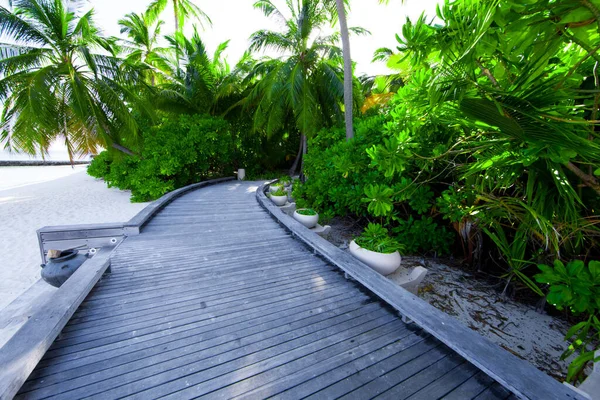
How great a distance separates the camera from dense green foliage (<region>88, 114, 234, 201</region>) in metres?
9.94

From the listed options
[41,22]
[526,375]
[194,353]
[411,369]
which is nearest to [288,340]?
[194,353]

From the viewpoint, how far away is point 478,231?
4.07 meters

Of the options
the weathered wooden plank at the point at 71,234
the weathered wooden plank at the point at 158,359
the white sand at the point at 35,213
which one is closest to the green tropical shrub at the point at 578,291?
the weathered wooden plank at the point at 158,359

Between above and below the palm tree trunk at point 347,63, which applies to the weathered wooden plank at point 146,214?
below

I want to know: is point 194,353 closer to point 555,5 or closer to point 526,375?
point 526,375

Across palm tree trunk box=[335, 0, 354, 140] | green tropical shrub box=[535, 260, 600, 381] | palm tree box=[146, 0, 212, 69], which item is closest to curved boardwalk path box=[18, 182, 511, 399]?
green tropical shrub box=[535, 260, 600, 381]

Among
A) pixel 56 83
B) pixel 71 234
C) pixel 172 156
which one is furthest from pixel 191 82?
pixel 71 234

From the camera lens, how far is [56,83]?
26.0 feet

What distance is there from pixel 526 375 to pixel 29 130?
11366 mm

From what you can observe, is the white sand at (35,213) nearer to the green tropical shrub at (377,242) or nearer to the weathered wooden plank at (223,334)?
the weathered wooden plank at (223,334)

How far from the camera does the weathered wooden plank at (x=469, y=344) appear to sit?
4.84ft

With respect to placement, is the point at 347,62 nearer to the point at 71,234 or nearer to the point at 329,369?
the point at 71,234

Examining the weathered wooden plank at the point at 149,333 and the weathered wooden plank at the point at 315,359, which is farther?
the weathered wooden plank at the point at 149,333

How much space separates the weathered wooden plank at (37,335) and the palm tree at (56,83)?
7.79 m
